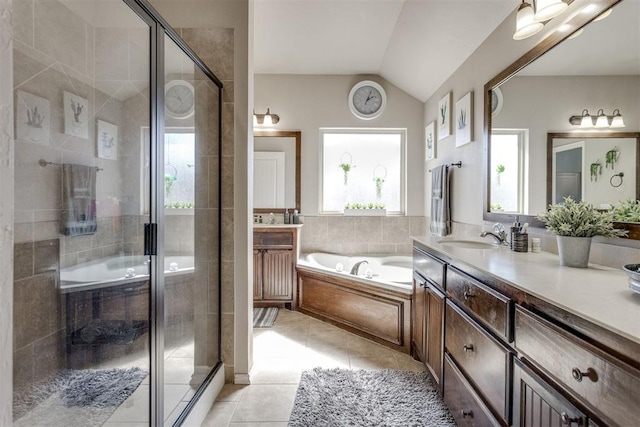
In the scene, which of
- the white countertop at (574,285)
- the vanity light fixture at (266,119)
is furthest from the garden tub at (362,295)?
the vanity light fixture at (266,119)

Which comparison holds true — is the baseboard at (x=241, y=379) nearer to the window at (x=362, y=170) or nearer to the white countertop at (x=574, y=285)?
the white countertop at (x=574, y=285)

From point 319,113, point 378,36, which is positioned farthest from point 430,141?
point 319,113

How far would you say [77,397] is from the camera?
119cm

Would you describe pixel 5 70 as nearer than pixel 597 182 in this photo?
Yes

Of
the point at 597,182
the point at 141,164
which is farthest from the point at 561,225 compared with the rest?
the point at 141,164

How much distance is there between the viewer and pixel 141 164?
1.37 m

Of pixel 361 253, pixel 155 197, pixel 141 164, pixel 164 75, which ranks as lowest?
pixel 361 253

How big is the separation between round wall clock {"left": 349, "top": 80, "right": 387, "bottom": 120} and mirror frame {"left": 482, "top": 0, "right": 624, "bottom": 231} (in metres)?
1.69

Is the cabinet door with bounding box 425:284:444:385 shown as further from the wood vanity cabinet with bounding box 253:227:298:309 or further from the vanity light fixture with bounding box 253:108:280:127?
the vanity light fixture with bounding box 253:108:280:127

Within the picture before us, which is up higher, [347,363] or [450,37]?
[450,37]

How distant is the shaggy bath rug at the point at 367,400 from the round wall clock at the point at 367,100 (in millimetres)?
2922

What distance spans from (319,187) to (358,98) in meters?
1.21

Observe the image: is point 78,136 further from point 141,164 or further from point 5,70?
point 5,70

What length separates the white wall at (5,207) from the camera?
1.94 feet
